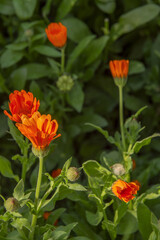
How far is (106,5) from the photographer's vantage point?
1.89 metres

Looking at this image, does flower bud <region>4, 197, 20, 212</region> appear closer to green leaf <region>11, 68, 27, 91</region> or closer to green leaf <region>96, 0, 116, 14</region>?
green leaf <region>11, 68, 27, 91</region>

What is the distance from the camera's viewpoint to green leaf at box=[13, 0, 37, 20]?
1761mm

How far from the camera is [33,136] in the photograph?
1058 mm

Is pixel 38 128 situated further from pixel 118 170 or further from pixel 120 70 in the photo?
pixel 120 70

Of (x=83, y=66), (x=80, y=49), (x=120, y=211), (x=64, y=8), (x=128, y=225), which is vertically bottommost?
(x=128, y=225)

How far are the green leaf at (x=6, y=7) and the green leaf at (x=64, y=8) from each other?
0.20 m

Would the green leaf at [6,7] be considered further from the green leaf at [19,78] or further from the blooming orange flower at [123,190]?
the blooming orange flower at [123,190]

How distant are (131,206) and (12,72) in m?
0.79

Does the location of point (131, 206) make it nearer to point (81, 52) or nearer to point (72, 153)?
point (72, 153)

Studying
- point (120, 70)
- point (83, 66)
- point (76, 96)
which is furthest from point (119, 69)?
point (83, 66)

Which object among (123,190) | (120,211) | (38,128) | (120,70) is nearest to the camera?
(38,128)

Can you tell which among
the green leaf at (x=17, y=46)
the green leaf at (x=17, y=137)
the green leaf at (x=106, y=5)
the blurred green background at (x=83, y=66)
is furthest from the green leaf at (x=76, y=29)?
the green leaf at (x=17, y=137)

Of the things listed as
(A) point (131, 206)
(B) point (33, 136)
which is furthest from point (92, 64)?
(B) point (33, 136)

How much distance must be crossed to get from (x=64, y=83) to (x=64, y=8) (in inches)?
15.5
